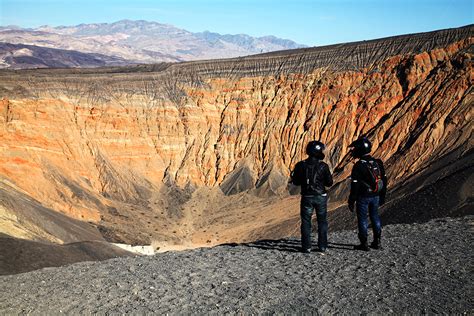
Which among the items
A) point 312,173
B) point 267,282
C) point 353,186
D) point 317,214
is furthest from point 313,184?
point 267,282

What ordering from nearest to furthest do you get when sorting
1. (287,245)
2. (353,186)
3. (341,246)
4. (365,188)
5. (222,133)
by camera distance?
(365,188) < (353,186) < (341,246) < (287,245) < (222,133)

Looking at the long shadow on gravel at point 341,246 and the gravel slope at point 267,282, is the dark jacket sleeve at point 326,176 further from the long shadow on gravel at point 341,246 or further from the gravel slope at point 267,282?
the long shadow on gravel at point 341,246

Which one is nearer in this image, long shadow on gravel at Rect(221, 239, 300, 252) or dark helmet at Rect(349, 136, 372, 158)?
dark helmet at Rect(349, 136, 372, 158)

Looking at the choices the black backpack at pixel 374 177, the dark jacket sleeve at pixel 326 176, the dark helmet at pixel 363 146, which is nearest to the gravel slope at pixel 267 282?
the black backpack at pixel 374 177

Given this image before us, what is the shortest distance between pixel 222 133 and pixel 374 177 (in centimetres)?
4823

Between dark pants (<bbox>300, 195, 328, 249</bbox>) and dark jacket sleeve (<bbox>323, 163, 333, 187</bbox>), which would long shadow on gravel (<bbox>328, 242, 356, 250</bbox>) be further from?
dark jacket sleeve (<bbox>323, 163, 333, 187</bbox>)

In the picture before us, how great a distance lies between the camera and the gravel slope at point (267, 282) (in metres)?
8.77

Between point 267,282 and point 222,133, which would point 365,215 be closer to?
point 267,282

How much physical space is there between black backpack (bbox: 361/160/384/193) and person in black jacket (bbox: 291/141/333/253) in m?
0.78

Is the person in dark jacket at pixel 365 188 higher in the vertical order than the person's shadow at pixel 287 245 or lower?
higher

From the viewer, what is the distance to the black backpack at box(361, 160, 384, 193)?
444 inches

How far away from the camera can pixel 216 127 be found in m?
59.9

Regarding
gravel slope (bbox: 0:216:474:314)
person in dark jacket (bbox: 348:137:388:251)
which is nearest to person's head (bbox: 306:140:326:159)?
person in dark jacket (bbox: 348:137:388:251)

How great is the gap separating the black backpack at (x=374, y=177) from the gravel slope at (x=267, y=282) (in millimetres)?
1319
